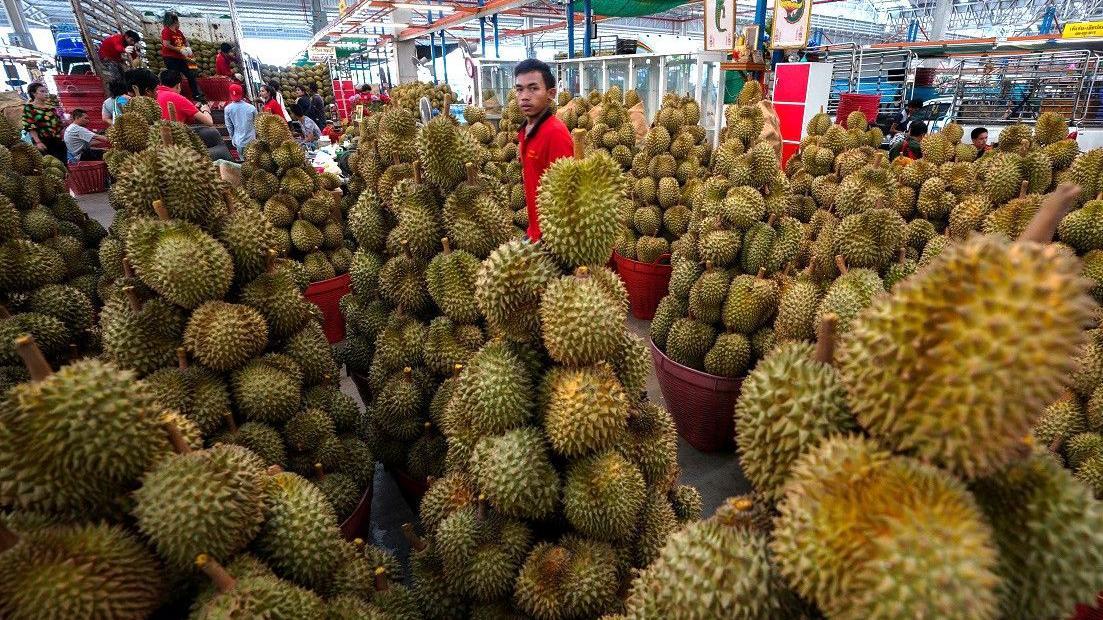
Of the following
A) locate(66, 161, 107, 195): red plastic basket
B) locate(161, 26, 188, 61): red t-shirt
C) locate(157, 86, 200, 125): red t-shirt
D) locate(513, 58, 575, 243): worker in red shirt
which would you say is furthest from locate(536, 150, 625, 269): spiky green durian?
locate(66, 161, 107, 195): red plastic basket

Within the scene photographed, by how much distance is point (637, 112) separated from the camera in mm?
8156

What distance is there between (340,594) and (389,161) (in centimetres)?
332

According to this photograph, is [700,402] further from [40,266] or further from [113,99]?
[113,99]

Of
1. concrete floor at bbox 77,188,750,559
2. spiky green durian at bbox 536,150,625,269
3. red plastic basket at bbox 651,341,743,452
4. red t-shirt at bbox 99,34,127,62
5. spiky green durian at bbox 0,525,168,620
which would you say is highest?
red t-shirt at bbox 99,34,127,62

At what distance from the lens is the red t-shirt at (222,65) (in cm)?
1173

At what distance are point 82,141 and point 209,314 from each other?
1064 centimetres

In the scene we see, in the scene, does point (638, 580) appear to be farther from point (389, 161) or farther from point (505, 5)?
point (505, 5)

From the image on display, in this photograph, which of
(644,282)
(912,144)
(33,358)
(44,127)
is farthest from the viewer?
(44,127)

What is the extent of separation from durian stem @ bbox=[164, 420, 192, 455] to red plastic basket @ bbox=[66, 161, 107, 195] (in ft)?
38.5

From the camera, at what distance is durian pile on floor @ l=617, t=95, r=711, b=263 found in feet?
20.6

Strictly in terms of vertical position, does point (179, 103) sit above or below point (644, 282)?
above

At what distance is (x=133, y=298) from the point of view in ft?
7.85

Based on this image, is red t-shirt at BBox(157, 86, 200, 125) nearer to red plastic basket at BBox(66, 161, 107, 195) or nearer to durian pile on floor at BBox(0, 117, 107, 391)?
durian pile on floor at BBox(0, 117, 107, 391)

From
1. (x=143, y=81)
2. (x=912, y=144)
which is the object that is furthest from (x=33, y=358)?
(x=912, y=144)
